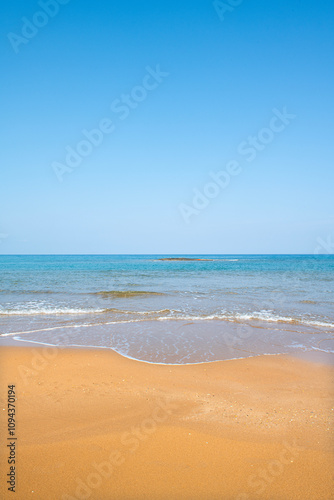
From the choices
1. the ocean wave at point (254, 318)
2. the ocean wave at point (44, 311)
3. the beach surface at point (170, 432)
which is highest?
the beach surface at point (170, 432)

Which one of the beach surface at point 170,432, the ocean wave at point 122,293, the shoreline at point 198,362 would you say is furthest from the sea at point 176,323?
the beach surface at point 170,432

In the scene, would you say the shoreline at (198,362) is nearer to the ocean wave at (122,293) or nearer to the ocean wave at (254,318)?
the ocean wave at (254,318)

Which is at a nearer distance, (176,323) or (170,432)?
(170,432)

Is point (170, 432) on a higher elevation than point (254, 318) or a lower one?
higher

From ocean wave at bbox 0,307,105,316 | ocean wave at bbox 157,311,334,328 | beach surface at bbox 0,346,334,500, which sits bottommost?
ocean wave at bbox 0,307,105,316

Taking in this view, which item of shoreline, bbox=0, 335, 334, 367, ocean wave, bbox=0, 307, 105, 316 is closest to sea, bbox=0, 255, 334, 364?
ocean wave, bbox=0, 307, 105, 316

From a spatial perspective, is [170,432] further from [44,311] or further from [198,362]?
[44,311]

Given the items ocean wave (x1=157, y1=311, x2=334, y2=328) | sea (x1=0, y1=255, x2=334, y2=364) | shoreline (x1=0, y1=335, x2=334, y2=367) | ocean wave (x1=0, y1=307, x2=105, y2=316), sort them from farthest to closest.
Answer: ocean wave (x1=0, y1=307, x2=105, y2=316)
ocean wave (x1=157, y1=311, x2=334, y2=328)
sea (x1=0, y1=255, x2=334, y2=364)
shoreline (x1=0, y1=335, x2=334, y2=367)

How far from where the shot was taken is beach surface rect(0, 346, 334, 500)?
3.31m

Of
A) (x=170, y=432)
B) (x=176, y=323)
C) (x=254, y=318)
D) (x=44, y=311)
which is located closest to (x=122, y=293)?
(x=44, y=311)

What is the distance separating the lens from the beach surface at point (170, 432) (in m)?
3.31

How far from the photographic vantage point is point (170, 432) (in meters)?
4.27

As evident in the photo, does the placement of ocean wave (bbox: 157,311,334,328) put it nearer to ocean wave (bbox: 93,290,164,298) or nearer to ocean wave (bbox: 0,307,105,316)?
ocean wave (bbox: 0,307,105,316)

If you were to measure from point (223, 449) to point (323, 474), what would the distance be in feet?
3.86
